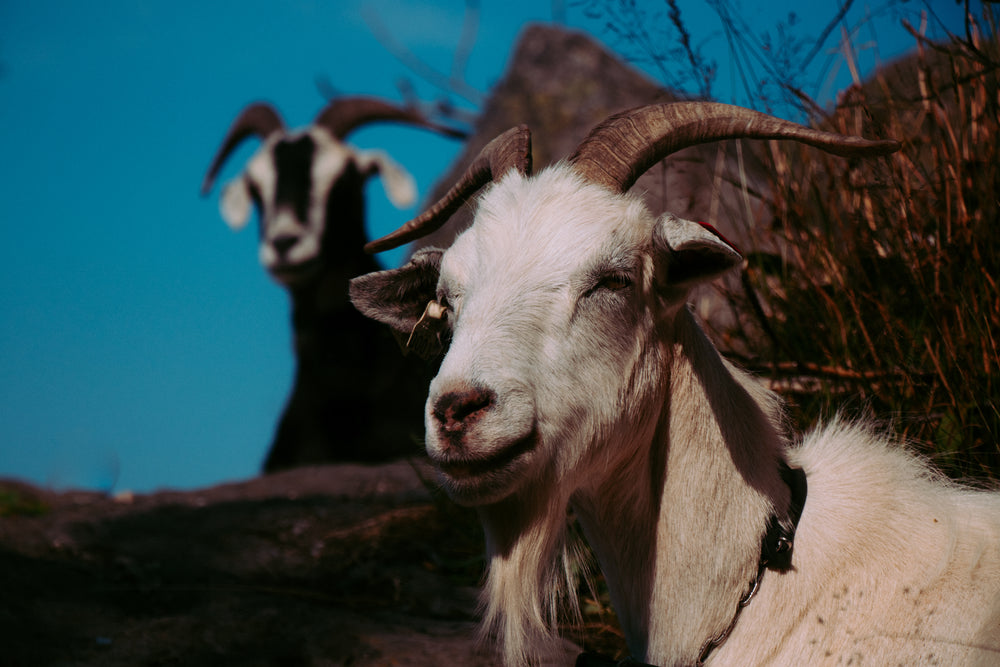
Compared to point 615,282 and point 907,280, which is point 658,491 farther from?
point 907,280

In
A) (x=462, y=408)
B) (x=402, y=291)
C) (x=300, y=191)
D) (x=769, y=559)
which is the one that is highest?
(x=300, y=191)

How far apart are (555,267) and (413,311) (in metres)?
0.66

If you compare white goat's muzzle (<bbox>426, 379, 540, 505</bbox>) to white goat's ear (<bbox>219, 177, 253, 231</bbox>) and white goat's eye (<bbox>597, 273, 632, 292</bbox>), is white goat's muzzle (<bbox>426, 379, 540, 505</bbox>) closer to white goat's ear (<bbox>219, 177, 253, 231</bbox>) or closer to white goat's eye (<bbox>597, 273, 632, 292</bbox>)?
white goat's eye (<bbox>597, 273, 632, 292</bbox>)

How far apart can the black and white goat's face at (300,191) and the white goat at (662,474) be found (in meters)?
7.28

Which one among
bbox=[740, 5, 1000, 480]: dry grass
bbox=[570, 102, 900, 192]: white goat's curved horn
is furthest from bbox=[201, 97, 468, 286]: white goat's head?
bbox=[570, 102, 900, 192]: white goat's curved horn

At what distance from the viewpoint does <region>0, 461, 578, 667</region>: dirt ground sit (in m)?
3.12

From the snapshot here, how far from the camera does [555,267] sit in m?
2.10

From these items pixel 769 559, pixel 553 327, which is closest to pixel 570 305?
pixel 553 327

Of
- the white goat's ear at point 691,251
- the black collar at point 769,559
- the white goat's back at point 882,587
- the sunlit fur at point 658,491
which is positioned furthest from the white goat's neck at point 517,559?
the white goat's ear at point 691,251

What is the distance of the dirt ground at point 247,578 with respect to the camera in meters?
3.12

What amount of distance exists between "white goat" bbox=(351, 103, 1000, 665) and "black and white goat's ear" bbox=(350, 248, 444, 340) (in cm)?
19

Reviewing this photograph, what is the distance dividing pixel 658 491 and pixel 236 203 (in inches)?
354

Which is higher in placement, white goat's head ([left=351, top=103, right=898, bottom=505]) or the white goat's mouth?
white goat's head ([left=351, top=103, right=898, bottom=505])

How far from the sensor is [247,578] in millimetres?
4137
